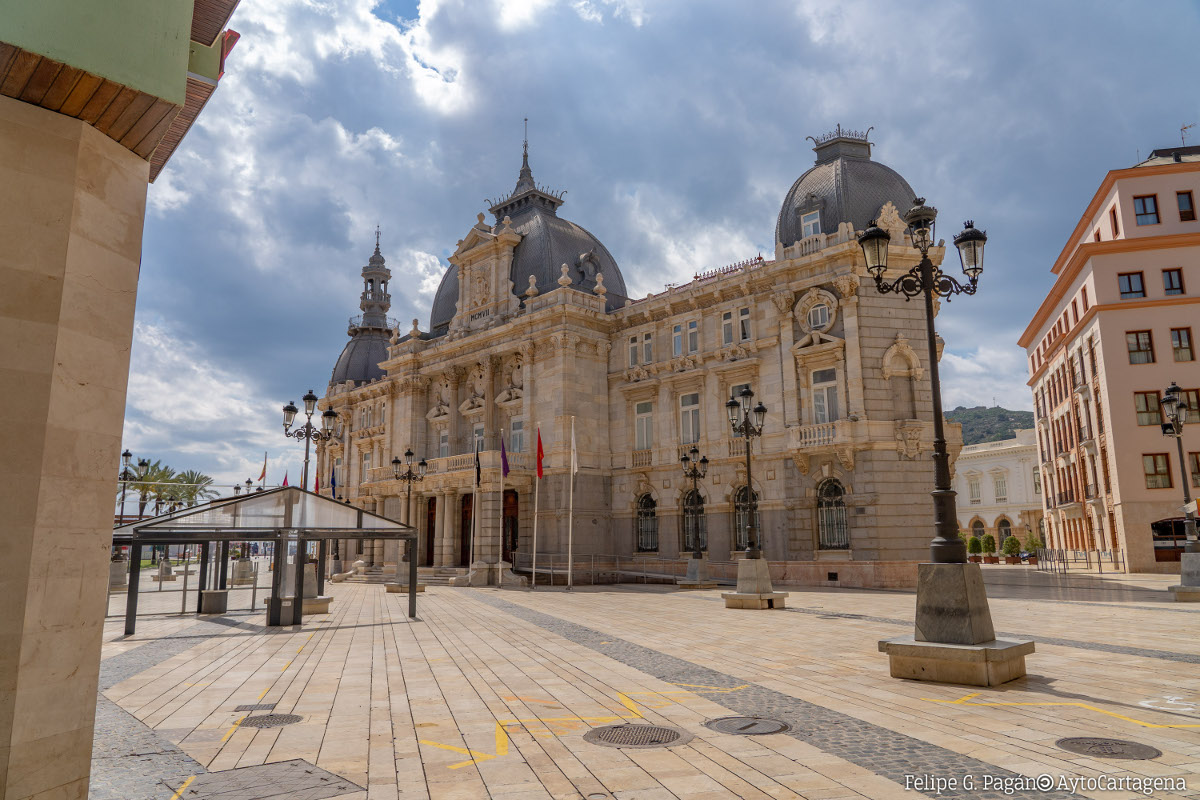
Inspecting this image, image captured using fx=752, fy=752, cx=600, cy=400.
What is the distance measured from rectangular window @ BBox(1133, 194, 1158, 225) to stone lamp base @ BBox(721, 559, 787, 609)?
35194mm

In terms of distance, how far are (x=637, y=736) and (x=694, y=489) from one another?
2863 centimetres

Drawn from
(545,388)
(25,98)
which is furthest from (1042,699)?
(545,388)

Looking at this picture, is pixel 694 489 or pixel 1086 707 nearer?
pixel 1086 707

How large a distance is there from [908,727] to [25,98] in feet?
28.6

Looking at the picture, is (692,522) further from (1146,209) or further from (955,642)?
(1146,209)

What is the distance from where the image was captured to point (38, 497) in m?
4.46

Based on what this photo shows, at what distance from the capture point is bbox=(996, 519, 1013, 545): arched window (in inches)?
3290

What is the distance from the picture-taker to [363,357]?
2596 inches

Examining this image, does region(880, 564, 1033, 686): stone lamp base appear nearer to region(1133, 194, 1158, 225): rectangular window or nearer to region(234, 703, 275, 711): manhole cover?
region(234, 703, 275, 711): manhole cover

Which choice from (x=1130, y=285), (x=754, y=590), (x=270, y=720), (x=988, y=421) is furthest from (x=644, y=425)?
(x=988, y=421)

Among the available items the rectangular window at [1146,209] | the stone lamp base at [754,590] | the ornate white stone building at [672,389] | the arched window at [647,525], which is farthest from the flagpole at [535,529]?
the rectangular window at [1146,209]

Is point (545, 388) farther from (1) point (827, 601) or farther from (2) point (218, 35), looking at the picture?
(2) point (218, 35)

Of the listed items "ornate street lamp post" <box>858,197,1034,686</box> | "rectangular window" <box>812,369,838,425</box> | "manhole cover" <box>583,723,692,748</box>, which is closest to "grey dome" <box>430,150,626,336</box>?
"rectangular window" <box>812,369,838,425</box>

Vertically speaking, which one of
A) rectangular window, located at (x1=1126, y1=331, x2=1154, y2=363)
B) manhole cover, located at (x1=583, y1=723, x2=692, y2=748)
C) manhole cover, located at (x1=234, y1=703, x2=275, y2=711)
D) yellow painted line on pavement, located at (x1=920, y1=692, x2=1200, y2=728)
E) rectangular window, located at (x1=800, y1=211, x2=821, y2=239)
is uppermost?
rectangular window, located at (x1=800, y1=211, x2=821, y2=239)
